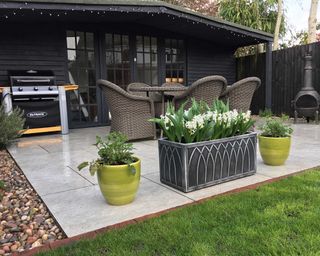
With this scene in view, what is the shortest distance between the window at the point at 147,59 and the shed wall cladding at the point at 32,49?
1762 mm

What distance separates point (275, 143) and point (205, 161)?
931mm

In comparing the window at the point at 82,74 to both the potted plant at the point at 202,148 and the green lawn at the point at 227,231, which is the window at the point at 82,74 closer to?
the potted plant at the point at 202,148

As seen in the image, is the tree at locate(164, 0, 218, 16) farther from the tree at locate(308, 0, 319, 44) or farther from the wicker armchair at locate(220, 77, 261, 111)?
the wicker armchair at locate(220, 77, 261, 111)

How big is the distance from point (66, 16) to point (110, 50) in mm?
1392

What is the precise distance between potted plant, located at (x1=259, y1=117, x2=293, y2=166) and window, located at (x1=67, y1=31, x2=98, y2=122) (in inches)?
172

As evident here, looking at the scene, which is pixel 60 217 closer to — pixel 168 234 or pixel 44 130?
pixel 168 234

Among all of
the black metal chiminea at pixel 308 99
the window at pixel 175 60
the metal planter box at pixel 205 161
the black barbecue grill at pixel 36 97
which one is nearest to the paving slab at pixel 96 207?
the metal planter box at pixel 205 161

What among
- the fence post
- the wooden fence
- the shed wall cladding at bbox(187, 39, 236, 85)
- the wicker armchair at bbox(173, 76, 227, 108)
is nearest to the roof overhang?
the fence post

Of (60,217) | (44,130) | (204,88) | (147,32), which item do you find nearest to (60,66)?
(44,130)

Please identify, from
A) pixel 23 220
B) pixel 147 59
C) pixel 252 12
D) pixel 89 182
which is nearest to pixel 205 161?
pixel 89 182

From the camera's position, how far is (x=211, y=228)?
170 centimetres

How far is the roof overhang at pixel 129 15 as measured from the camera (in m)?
4.66

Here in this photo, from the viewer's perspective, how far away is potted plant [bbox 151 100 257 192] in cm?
229

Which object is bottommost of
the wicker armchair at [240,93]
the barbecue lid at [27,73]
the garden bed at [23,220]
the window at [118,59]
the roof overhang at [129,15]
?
the garden bed at [23,220]
